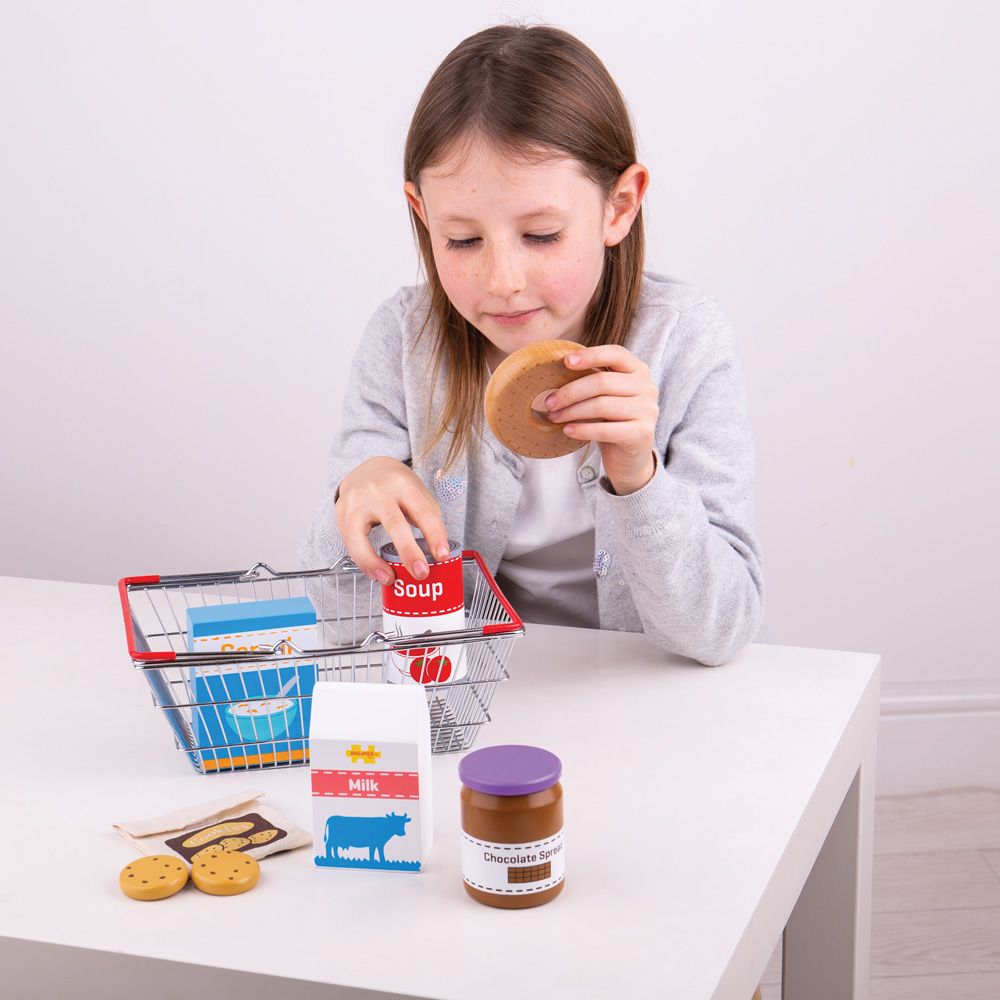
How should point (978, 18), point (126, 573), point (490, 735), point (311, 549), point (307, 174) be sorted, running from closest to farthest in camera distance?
point (490, 735) < point (311, 549) < point (978, 18) < point (307, 174) < point (126, 573)

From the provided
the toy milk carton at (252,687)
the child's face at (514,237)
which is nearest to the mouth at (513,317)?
the child's face at (514,237)

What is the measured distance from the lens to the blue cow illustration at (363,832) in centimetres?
82

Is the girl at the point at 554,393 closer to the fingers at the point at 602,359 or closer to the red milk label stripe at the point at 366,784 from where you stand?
the fingers at the point at 602,359

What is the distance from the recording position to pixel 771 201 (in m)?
2.05

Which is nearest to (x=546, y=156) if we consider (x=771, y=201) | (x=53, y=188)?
(x=771, y=201)

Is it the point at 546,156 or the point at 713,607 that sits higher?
the point at 546,156

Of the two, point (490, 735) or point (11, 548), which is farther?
point (11, 548)

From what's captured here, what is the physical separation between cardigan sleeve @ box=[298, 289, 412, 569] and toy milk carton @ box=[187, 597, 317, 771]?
1.22 feet

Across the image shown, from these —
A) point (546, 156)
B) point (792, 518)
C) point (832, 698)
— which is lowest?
point (792, 518)

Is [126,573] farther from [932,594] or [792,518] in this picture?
[932,594]

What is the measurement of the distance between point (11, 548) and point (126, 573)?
0.23 meters

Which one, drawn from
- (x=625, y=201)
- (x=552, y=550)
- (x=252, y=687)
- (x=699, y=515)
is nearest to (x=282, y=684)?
(x=252, y=687)

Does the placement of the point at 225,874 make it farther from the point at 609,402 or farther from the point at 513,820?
the point at 609,402

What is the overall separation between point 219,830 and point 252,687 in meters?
0.13
